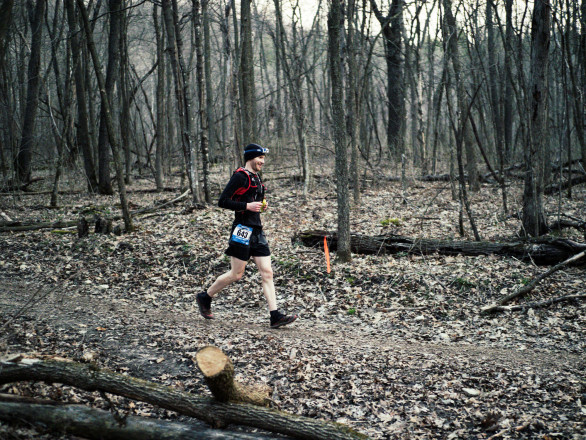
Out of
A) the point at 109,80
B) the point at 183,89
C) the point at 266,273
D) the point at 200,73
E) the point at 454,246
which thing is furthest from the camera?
the point at 109,80

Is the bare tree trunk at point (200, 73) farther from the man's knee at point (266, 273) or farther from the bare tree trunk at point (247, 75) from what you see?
the man's knee at point (266, 273)

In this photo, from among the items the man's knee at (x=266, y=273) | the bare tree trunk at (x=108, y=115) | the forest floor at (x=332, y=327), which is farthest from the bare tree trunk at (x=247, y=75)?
A: the man's knee at (x=266, y=273)

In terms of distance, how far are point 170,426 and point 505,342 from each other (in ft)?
13.7

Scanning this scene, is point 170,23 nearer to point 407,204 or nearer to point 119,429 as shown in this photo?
point 407,204

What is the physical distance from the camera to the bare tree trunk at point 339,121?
25.5 ft

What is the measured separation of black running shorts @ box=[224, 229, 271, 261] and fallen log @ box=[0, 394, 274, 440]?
Result: 2688mm

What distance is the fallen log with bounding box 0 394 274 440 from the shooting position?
3146 millimetres

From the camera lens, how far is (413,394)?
4.42m

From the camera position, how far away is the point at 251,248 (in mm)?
5742

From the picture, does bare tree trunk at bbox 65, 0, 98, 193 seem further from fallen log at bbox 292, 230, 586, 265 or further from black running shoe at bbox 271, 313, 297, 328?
black running shoe at bbox 271, 313, 297, 328

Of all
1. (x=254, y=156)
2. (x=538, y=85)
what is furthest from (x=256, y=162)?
(x=538, y=85)

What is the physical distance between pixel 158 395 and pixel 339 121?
5.72m

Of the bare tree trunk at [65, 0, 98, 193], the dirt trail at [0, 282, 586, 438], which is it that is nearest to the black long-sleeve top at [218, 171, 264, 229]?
the dirt trail at [0, 282, 586, 438]

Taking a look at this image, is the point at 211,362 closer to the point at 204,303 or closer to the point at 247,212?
the point at 247,212
